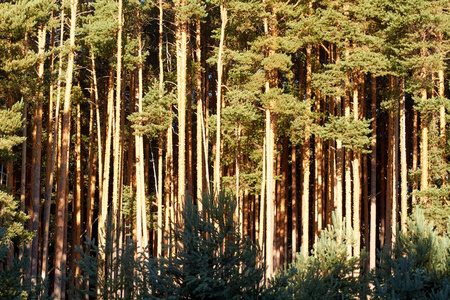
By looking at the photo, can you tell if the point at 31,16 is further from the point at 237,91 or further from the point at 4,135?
the point at 237,91

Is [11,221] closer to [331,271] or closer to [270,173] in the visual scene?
[270,173]

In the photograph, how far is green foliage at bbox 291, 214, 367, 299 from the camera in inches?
313

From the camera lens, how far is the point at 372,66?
15984 millimetres

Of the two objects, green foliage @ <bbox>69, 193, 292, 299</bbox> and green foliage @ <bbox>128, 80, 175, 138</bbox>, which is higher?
green foliage @ <bbox>128, 80, 175, 138</bbox>

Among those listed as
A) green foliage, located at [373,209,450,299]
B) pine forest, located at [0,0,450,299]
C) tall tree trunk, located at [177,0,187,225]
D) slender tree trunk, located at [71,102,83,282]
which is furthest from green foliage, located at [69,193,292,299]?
slender tree trunk, located at [71,102,83,282]

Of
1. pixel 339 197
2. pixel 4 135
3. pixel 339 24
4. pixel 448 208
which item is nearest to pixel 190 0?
pixel 339 24

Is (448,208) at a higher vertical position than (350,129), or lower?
lower

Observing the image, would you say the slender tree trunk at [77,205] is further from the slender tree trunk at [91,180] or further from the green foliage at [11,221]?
the green foliage at [11,221]

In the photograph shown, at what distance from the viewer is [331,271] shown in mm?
8414

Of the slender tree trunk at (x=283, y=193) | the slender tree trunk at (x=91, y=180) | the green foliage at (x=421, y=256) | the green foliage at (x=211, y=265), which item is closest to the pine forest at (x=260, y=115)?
the green foliage at (x=421, y=256)

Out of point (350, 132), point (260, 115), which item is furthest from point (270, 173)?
point (350, 132)

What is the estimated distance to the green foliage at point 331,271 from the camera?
795 cm

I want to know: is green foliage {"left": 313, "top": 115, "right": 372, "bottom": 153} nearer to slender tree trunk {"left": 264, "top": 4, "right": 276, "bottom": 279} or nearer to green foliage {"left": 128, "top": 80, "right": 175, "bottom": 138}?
slender tree trunk {"left": 264, "top": 4, "right": 276, "bottom": 279}

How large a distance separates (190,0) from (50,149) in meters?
8.35
